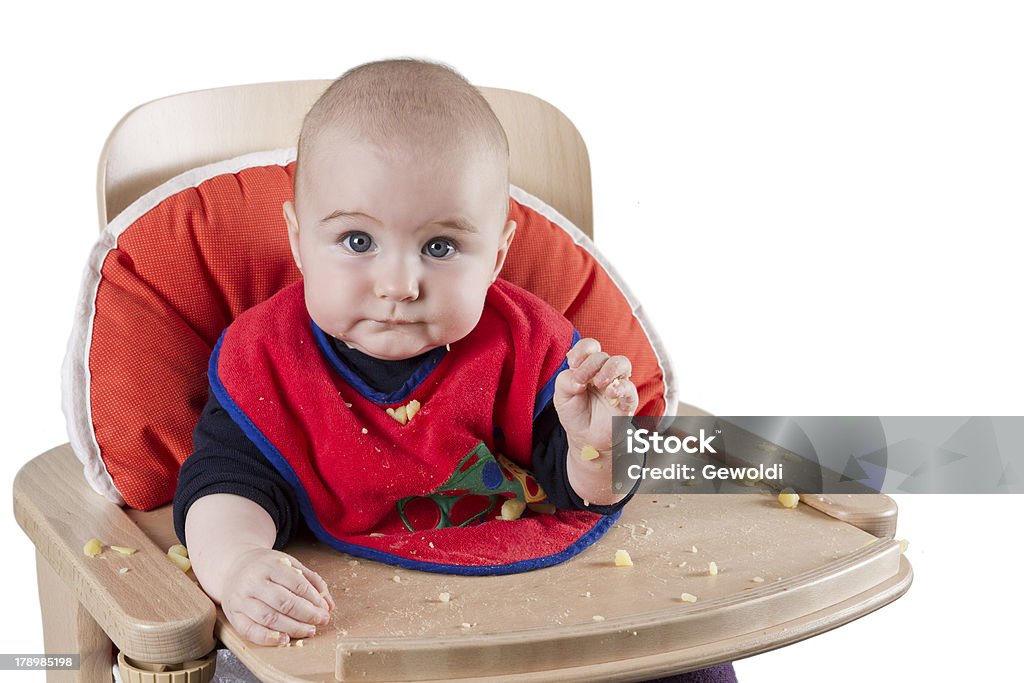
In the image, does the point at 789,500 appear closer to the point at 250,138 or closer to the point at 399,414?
the point at 399,414

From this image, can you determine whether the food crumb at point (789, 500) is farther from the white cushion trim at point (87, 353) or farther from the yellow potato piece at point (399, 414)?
the white cushion trim at point (87, 353)

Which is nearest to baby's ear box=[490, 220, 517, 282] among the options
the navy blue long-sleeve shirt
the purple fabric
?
the navy blue long-sleeve shirt

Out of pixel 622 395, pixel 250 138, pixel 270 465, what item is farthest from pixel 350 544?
pixel 250 138

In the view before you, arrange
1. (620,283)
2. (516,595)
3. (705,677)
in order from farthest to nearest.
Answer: (620,283), (705,677), (516,595)

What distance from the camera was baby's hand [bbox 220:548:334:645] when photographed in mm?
1386

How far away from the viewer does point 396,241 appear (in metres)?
1.51

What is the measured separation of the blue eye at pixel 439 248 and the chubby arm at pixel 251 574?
30 centimetres

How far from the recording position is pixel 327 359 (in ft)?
5.39

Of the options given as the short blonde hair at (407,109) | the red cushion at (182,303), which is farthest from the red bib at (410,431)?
the short blonde hair at (407,109)

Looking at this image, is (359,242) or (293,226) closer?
(359,242)

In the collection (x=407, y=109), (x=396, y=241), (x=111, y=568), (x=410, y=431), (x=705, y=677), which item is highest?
(x=407, y=109)

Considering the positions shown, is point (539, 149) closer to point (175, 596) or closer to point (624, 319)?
point (624, 319)

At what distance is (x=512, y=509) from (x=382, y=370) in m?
0.20

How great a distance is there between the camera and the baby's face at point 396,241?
58.9 inches
